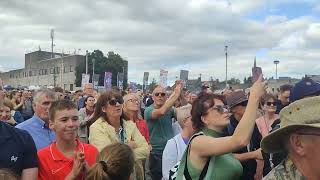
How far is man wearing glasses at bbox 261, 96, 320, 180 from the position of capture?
6.97 feet

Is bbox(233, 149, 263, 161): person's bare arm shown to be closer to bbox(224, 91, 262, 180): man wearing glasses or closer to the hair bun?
bbox(224, 91, 262, 180): man wearing glasses

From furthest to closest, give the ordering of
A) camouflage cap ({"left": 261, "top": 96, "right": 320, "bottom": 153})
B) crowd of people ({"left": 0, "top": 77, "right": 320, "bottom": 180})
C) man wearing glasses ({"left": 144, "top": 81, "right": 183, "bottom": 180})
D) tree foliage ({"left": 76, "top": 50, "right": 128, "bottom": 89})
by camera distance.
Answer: tree foliage ({"left": 76, "top": 50, "right": 128, "bottom": 89}) < man wearing glasses ({"left": 144, "top": 81, "right": 183, "bottom": 180}) < crowd of people ({"left": 0, "top": 77, "right": 320, "bottom": 180}) < camouflage cap ({"left": 261, "top": 96, "right": 320, "bottom": 153})

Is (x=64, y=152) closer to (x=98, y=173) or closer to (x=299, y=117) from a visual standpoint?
(x=98, y=173)

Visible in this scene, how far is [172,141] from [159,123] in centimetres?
199

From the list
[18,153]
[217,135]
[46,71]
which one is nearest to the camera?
[18,153]

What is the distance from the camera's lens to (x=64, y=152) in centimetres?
383

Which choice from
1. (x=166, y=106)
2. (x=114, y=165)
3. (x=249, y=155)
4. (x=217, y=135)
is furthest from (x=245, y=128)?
(x=166, y=106)

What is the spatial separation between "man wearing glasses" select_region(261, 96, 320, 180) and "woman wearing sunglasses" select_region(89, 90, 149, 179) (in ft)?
9.95

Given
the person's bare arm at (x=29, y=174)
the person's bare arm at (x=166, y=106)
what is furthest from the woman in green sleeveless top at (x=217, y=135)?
the person's bare arm at (x=166, y=106)

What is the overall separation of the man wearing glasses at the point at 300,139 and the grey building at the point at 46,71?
67989mm

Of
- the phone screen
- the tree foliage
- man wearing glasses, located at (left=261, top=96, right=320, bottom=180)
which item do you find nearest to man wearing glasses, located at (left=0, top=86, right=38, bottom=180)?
the phone screen

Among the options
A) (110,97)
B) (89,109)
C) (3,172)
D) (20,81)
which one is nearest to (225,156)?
(3,172)

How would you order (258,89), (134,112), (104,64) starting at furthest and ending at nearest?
(104,64) → (134,112) → (258,89)

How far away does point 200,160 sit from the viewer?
11.1 feet
